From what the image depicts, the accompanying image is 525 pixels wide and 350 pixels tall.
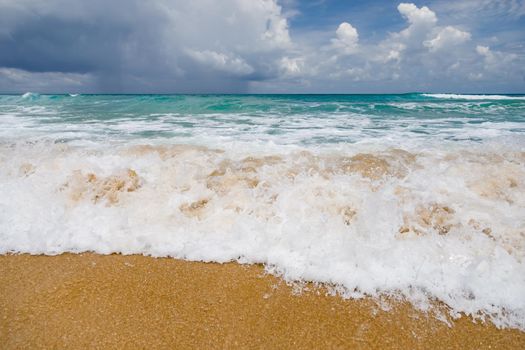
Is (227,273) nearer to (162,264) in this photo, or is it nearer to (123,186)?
(162,264)

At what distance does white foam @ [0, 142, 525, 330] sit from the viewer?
8.54ft

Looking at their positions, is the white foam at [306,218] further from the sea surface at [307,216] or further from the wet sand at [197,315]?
the wet sand at [197,315]

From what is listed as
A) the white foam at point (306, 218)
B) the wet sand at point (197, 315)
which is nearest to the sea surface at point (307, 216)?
the white foam at point (306, 218)

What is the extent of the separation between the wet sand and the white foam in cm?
19

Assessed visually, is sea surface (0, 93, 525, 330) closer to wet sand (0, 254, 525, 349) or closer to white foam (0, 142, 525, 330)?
white foam (0, 142, 525, 330)

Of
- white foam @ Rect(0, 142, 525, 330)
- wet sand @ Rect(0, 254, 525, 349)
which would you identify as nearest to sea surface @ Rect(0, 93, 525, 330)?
white foam @ Rect(0, 142, 525, 330)

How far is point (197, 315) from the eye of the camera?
2.31m

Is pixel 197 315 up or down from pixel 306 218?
down

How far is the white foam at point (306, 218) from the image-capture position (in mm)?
2604

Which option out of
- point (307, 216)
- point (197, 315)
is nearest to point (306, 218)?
point (307, 216)

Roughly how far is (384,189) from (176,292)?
2396 mm

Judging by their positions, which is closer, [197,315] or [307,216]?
[197,315]

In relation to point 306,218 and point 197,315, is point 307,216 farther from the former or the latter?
point 197,315

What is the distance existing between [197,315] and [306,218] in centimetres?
139
